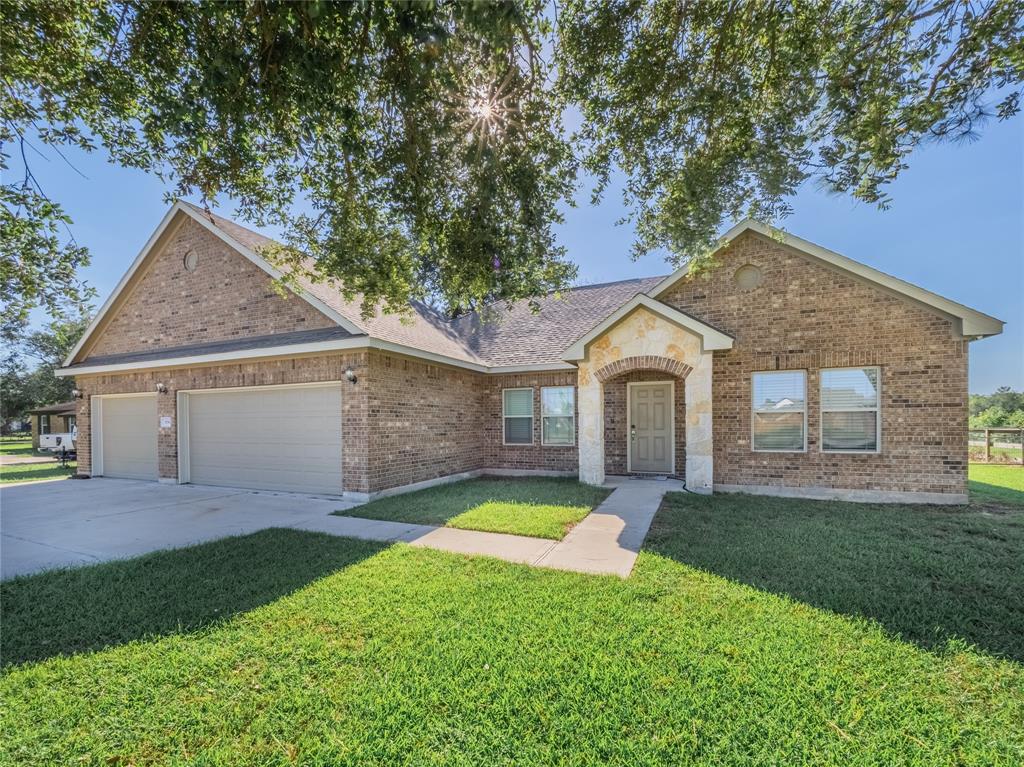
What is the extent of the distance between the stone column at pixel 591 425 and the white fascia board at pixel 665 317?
1.46 ft

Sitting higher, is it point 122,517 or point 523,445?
point 523,445

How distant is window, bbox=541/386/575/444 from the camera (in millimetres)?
12297

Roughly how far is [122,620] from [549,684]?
3900 millimetres

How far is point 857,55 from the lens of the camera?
4.89 m

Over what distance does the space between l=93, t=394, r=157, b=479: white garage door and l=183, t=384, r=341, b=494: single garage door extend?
176 centimetres

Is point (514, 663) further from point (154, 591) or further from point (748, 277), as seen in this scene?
point (748, 277)

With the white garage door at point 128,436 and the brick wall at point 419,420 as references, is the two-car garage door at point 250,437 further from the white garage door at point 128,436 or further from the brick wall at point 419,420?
the brick wall at point 419,420

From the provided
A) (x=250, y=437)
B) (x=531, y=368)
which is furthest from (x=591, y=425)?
(x=250, y=437)

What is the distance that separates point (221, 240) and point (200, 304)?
1.76 meters

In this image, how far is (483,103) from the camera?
5.33 meters

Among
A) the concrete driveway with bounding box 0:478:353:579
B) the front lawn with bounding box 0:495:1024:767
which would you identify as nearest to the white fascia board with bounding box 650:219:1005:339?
the front lawn with bounding box 0:495:1024:767

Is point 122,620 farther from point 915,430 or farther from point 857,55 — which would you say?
point 915,430

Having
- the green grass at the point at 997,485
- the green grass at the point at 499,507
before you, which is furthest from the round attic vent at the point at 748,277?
the green grass at the point at 997,485

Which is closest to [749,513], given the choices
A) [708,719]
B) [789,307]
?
[789,307]
